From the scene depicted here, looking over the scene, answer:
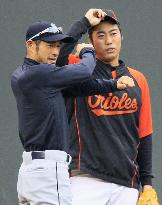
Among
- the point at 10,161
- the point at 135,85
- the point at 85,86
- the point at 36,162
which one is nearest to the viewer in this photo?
the point at 36,162

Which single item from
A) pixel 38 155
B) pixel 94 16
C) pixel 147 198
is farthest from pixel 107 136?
pixel 94 16

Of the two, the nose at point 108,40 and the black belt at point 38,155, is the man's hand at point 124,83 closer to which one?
the nose at point 108,40

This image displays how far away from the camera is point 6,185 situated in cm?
574

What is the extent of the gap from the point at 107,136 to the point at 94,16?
651 millimetres

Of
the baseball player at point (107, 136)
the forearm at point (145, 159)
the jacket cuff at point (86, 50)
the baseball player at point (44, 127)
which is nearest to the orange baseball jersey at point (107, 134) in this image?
the baseball player at point (107, 136)

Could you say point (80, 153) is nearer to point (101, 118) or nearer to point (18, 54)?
point (101, 118)

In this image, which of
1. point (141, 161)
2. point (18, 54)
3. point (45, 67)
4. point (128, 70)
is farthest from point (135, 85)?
point (18, 54)

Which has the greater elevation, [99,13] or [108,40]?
[99,13]

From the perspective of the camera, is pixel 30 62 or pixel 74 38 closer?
pixel 30 62

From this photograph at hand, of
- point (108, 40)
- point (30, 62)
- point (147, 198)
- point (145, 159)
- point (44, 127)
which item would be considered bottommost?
point (147, 198)

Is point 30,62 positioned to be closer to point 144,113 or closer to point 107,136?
point 107,136

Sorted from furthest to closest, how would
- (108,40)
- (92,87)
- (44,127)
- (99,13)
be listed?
1. (108,40)
2. (99,13)
3. (92,87)
4. (44,127)

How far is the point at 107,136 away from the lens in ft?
14.1

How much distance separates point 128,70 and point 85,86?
47 cm
